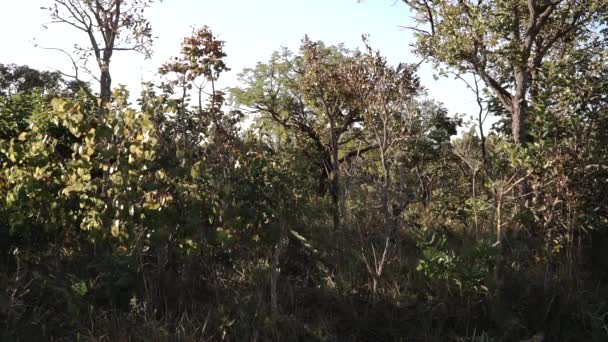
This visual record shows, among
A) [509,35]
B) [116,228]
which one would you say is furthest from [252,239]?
[509,35]

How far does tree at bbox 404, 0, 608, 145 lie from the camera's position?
33.5ft

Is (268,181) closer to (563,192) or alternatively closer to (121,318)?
(121,318)

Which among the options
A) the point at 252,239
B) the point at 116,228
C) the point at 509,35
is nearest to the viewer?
the point at 116,228

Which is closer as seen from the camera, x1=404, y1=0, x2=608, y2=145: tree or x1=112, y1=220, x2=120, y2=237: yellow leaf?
x1=112, y1=220, x2=120, y2=237: yellow leaf

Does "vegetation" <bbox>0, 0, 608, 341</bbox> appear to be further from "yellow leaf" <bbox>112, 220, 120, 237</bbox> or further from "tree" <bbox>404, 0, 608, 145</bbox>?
"tree" <bbox>404, 0, 608, 145</bbox>

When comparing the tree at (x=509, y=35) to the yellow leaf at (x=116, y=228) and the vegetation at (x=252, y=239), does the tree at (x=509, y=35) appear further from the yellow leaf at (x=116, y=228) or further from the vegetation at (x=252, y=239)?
the yellow leaf at (x=116, y=228)

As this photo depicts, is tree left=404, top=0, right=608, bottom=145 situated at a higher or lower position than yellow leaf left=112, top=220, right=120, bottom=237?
higher

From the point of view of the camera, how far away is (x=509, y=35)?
11.2m

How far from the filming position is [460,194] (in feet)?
35.4

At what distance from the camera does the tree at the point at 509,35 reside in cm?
1022

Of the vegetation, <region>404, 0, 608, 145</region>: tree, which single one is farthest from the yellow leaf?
<region>404, 0, 608, 145</region>: tree

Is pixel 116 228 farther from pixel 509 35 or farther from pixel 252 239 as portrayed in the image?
pixel 509 35

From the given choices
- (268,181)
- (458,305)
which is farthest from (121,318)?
(458,305)

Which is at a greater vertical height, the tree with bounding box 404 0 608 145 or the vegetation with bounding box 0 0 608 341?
the tree with bounding box 404 0 608 145
